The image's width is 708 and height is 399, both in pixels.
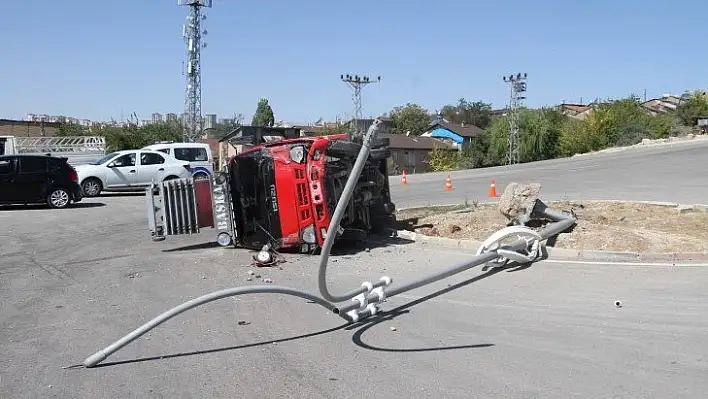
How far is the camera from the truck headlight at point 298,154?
10078 mm

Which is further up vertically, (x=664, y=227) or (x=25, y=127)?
(x=25, y=127)

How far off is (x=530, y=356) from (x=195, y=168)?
21.5m

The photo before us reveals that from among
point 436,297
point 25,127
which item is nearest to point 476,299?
point 436,297

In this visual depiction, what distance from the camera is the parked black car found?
60.7ft

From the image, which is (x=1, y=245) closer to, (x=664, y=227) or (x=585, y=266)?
(x=585, y=266)

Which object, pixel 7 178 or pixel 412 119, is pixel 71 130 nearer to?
pixel 7 178

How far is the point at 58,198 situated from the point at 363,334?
15.9m

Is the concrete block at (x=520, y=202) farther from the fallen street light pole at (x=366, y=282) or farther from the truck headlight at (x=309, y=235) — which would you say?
the truck headlight at (x=309, y=235)

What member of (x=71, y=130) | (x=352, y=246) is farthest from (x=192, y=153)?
(x=71, y=130)

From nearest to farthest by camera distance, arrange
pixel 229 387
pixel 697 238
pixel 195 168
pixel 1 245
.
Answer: pixel 229 387, pixel 697 238, pixel 1 245, pixel 195 168

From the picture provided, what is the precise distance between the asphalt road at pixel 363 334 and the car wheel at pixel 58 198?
391 inches

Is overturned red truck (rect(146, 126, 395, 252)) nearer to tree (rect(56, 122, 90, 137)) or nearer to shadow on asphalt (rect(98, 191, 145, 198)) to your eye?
shadow on asphalt (rect(98, 191, 145, 198))

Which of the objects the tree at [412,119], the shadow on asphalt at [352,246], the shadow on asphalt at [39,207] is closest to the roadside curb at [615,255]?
the shadow on asphalt at [352,246]

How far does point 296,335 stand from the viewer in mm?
6254
